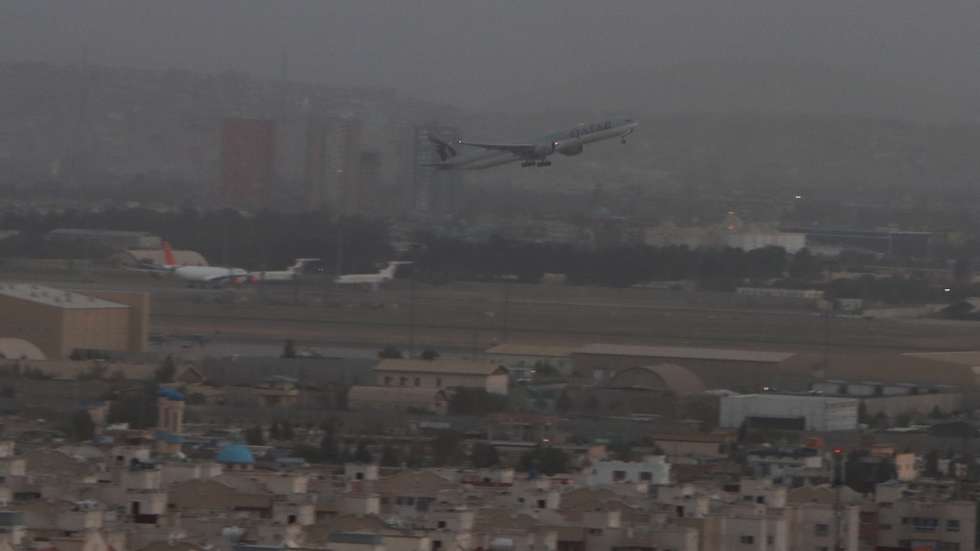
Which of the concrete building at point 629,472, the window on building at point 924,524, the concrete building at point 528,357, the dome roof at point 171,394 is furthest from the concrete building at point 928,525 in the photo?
the concrete building at point 528,357

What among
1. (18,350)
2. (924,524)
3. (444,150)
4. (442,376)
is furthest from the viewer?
(18,350)

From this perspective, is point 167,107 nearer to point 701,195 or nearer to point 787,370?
point 701,195

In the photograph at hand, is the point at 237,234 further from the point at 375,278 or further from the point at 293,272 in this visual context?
the point at 375,278

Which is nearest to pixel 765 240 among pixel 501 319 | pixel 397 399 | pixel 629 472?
pixel 501 319

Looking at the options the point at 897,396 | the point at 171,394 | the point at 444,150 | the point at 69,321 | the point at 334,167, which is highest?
the point at 334,167

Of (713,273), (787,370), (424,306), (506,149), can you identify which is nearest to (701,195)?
(713,273)

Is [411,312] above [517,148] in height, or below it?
below
